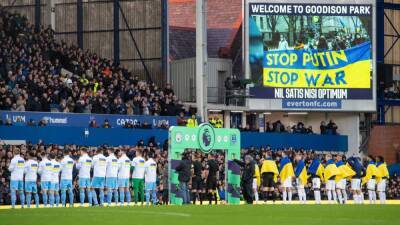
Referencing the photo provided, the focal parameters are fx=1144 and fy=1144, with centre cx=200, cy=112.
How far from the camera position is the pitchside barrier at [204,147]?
44031mm

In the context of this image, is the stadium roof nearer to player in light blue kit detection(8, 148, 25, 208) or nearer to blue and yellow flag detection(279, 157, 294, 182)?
blue and yellow flag detection(279, 157, 294, 182)

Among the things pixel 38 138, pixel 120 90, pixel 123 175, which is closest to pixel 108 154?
pixel 123 175

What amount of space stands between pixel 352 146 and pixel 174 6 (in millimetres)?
13558

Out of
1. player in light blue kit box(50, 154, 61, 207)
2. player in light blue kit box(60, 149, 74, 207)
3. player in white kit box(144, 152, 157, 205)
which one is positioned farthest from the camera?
player in white kit box(144, 152, 157, 205)

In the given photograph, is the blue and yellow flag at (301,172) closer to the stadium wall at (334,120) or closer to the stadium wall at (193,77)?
the stadium wall at (193,77)

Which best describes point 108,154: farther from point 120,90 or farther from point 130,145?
point 120,90

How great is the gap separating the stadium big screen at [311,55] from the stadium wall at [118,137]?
121 inches

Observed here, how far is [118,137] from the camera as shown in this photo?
5391 centimetres

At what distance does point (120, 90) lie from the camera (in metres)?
58.7

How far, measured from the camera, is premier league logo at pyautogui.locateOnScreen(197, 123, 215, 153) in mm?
44750

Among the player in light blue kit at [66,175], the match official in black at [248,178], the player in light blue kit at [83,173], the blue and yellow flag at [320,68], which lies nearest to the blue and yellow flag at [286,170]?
the match official in black at [248,178]

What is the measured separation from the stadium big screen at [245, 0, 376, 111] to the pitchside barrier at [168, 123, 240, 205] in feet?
64.8

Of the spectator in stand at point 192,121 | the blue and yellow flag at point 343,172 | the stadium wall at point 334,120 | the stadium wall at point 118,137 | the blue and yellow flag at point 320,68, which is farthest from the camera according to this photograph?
the stadium wall at point 334,120

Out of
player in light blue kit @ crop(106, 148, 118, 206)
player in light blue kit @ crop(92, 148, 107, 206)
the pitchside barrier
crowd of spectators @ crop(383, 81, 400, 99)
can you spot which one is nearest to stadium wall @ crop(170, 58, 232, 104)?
crowd of spectators @ crop(383, 81, 400, 99)
